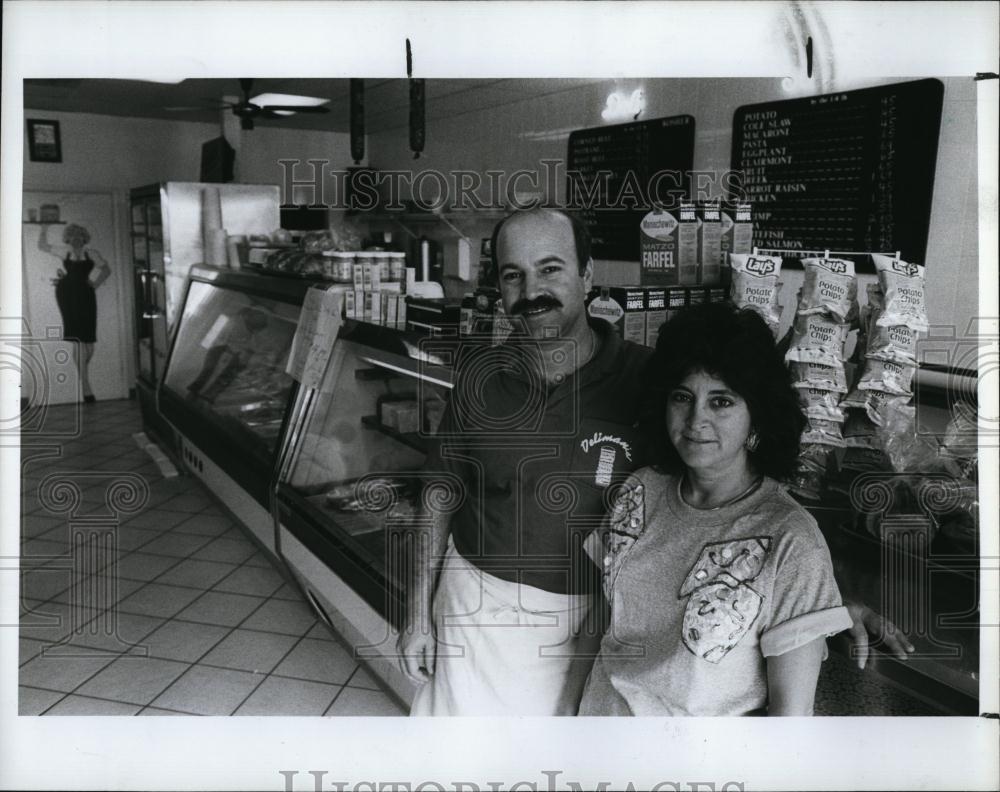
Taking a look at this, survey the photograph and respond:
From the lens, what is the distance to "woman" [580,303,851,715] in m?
1.39

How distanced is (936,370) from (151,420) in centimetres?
533

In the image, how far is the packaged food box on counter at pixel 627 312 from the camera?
76.7 inches

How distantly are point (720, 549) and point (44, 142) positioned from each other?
26.7 ft

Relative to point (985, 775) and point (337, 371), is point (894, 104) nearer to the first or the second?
point (985, 775)

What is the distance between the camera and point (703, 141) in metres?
3.62

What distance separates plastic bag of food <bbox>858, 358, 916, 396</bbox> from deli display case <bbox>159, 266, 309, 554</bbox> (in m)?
2.14

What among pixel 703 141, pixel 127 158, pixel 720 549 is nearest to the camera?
pixel 720 549

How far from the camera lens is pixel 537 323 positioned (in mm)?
1768

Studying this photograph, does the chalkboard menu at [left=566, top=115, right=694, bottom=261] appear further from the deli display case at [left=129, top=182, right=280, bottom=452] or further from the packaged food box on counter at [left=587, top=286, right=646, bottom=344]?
the deli display case at [left=129, top=182, right=280, bottom=452]

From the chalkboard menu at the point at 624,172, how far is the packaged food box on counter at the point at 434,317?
858mm

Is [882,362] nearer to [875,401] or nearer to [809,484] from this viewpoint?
[875,401]

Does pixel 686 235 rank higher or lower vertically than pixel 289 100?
lower

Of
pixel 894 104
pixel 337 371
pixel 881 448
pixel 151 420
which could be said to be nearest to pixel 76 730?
pixel 337 371

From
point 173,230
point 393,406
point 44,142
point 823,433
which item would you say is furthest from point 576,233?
point 44,142
